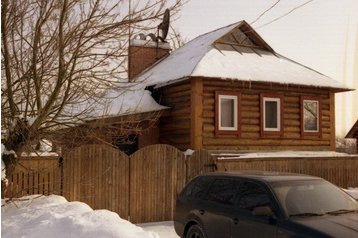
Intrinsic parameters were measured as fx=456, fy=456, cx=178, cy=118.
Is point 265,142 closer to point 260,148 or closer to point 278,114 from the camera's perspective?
point 260,148

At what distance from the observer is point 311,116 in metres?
20.5

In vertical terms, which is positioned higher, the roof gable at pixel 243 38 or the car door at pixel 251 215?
the roof gable at pixel 243 38

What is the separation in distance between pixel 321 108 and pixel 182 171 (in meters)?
9.84

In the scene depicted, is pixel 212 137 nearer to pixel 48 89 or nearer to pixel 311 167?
pixel 311 167

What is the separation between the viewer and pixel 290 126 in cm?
1967

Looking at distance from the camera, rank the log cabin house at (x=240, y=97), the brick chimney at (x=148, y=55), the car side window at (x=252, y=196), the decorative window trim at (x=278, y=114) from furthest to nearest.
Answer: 1. the brick chimney at (x=148, y=55)
2. the decorative window trim at (x=278, y=114)
3. the log cabin house at (x=240, y=97)
4. the car side window at (x=252, y=196)

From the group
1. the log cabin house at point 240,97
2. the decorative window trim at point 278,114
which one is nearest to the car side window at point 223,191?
the log cabin house at point 240,97

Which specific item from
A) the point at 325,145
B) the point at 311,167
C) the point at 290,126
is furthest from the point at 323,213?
the point at 325,145

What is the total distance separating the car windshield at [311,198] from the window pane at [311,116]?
1351cm

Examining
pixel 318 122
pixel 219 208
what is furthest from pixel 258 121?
pixel 219 208

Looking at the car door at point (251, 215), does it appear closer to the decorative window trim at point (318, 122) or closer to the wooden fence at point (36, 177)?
the wooden fence at point (36, 177)

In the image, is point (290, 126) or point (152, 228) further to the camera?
point (290, 126)

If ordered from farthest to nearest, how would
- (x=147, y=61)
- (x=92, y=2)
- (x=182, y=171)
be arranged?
1. (x=147, y=61)
2. (x=182, y=171)
3. (x=92, y=2)

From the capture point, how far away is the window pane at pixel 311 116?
2028 centimetres
